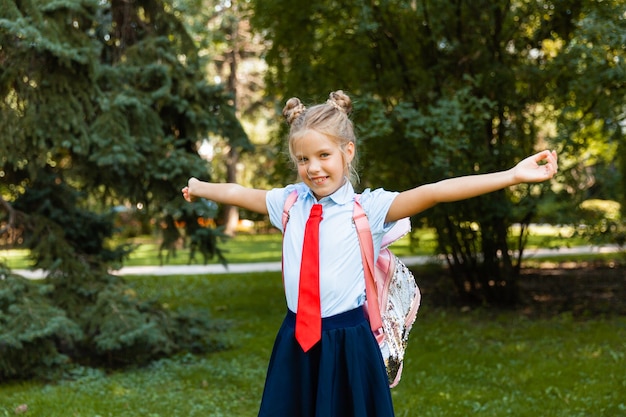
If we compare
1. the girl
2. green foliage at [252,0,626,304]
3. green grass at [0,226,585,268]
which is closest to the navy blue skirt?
the girl

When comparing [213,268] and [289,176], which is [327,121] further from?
[213,268]

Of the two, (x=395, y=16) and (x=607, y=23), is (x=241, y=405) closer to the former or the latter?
(x=607, y=23)

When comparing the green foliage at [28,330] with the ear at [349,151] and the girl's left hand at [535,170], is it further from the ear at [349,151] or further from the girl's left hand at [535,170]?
the girl's left hand at [535,170]

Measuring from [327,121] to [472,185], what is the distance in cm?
61

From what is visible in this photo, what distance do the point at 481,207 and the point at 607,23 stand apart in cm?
248

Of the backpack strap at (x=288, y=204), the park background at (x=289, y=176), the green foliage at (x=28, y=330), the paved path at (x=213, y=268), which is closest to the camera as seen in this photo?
the backpack strap at (x=288, y=204)

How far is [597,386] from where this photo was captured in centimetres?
549

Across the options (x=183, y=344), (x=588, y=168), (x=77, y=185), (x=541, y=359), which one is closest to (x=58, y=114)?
(x=77, y=185)

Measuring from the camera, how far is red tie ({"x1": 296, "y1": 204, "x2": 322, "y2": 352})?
293cm

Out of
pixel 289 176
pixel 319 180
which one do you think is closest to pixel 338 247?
pixel 319 180

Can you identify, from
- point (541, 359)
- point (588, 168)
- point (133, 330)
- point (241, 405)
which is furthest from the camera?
point (588, 168)

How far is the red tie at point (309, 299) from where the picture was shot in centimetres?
293

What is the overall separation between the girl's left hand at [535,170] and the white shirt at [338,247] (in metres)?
0.52

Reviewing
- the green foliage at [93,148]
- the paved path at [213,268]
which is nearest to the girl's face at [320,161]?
the green foliage at [93,148]
